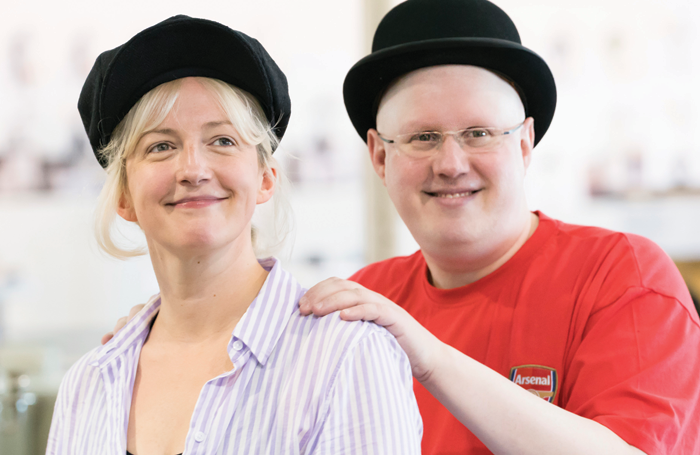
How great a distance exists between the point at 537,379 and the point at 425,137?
2.20 feet

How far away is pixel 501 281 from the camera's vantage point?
169 centimetres

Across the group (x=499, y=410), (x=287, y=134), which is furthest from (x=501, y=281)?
(x=287, y=134)

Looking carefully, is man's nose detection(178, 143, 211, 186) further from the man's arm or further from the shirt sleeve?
the shirt sleeve

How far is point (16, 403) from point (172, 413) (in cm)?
231

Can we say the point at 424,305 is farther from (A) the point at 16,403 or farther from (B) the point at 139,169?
(A) the point at 16,403

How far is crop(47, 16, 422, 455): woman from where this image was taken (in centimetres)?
102

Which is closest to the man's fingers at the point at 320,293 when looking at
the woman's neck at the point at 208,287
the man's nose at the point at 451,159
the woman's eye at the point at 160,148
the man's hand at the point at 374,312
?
the man's hand at the point at 374,312

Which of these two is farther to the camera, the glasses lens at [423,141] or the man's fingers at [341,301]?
the glasses lens at [423,141]

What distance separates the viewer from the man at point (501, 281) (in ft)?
4.10

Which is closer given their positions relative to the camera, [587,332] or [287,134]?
[587,332]

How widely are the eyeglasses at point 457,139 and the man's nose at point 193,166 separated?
66 cm

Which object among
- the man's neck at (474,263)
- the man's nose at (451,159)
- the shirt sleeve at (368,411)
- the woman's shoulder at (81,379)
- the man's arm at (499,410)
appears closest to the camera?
the shirt sleeve at (368,411)

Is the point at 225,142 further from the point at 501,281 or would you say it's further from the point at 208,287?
the point at 501,281

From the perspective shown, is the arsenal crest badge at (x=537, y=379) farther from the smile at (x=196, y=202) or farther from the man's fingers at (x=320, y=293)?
the smile at (x=196, y=202)
